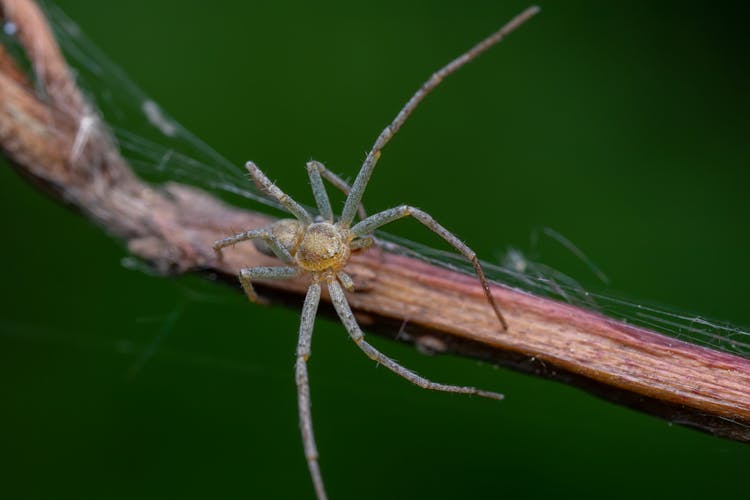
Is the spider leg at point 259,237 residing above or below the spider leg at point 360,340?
above

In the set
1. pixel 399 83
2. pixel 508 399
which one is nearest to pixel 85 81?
pixel 399 83

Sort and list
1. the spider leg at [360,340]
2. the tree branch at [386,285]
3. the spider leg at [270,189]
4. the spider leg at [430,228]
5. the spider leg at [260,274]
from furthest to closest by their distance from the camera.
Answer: the spider leg at [270,189]
the spider leg at [260,274]
the spider leg at [360,340]
the spider leg at [430,228]
the tree branch at [386,285]

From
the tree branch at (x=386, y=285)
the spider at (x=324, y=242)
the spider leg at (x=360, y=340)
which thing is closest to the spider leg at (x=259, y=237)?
the spider at (x=324, y=242)

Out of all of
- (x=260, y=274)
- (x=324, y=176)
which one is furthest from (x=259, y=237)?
(x=324, y=176)

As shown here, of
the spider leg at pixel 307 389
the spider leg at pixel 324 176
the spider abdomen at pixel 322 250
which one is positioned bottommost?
the spider leg at pixel 307 389

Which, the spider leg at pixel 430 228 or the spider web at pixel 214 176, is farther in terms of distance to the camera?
the spider leg at pixel 430 228

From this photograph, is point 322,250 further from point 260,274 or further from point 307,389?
point 307,389

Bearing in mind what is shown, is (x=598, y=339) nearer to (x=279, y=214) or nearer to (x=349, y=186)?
(x=349, y=186)

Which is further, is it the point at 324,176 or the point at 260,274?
the point at 324,176

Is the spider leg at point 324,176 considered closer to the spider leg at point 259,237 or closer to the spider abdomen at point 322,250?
the spider abdomen at point 322,250
